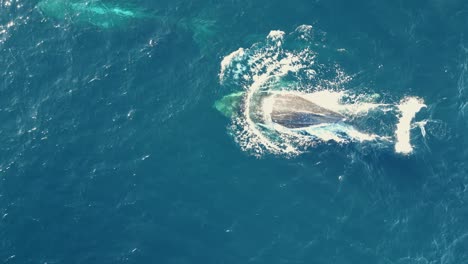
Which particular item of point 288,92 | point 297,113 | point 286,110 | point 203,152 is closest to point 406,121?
point 297,113

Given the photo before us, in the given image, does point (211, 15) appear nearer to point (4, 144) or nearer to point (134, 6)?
point (134, 6)

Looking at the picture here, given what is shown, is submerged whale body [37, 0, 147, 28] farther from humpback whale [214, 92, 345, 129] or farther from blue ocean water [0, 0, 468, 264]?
humpback whale [214, 92, 345, 129]

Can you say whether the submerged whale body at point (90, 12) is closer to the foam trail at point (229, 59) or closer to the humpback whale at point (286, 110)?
the foam trail at point (229, 59)

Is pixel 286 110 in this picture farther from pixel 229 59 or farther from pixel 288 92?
pixel 229 59

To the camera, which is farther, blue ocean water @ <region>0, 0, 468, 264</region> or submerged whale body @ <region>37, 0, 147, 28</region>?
submerged whale body @ <region>37, 0, 147, 28</region>

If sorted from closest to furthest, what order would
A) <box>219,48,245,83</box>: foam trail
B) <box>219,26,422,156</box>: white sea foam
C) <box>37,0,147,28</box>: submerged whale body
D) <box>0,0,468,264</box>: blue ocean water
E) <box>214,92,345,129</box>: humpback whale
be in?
<box>0,0,468,264</box>: blue ocean water
<box>219,26,422,156</box>: white sea foam
<box>214,92,345,129</box>: humpback whale
<box>219,48,245,83</box>: foam trail
<box>37,0,147,28</box>: submerged whale body

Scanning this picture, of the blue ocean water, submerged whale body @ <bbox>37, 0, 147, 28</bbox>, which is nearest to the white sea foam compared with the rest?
the blue ocean water

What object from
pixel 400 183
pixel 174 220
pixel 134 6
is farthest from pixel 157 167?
pixel 400 183
